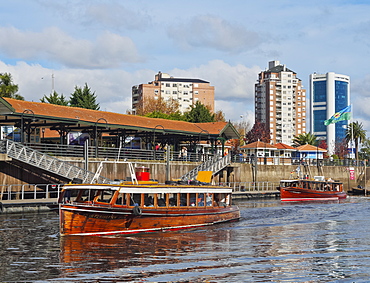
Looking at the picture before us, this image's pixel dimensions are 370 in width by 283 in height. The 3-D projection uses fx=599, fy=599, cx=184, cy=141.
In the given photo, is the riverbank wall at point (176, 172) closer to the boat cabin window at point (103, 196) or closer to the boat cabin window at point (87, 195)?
the boat cabin window at point (103, 196)

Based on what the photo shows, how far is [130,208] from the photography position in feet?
91.8

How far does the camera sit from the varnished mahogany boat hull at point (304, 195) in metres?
60.5

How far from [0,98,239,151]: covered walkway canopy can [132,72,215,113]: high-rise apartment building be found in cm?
10990

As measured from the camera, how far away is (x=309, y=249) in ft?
81.6

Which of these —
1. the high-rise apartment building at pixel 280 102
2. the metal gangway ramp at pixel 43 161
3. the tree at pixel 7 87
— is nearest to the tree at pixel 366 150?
the high-rise apartment building at pixel 280 102

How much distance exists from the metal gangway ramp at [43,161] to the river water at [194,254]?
7.56 meters

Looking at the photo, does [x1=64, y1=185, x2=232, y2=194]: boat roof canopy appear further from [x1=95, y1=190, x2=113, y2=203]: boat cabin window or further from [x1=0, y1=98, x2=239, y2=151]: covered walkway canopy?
[x1=0, y1=98, x2=239, y2=151]: covered walkway canopy

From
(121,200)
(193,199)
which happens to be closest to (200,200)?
(193,199)

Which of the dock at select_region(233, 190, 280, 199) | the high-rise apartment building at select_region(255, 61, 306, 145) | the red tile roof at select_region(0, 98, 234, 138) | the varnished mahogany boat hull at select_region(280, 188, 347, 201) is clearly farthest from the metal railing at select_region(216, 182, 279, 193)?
the high-rise apartment building at select_region(255, 61, 306, 145)

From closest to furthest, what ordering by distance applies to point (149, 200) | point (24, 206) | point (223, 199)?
point (149, 200) → point (223, 199) → point (24, 206)

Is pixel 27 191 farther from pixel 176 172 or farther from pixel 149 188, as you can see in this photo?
pixel 149 188

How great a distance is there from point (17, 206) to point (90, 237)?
13.4 meters

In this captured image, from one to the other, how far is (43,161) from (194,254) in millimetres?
22617

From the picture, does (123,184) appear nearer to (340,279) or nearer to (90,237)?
(90,237)
